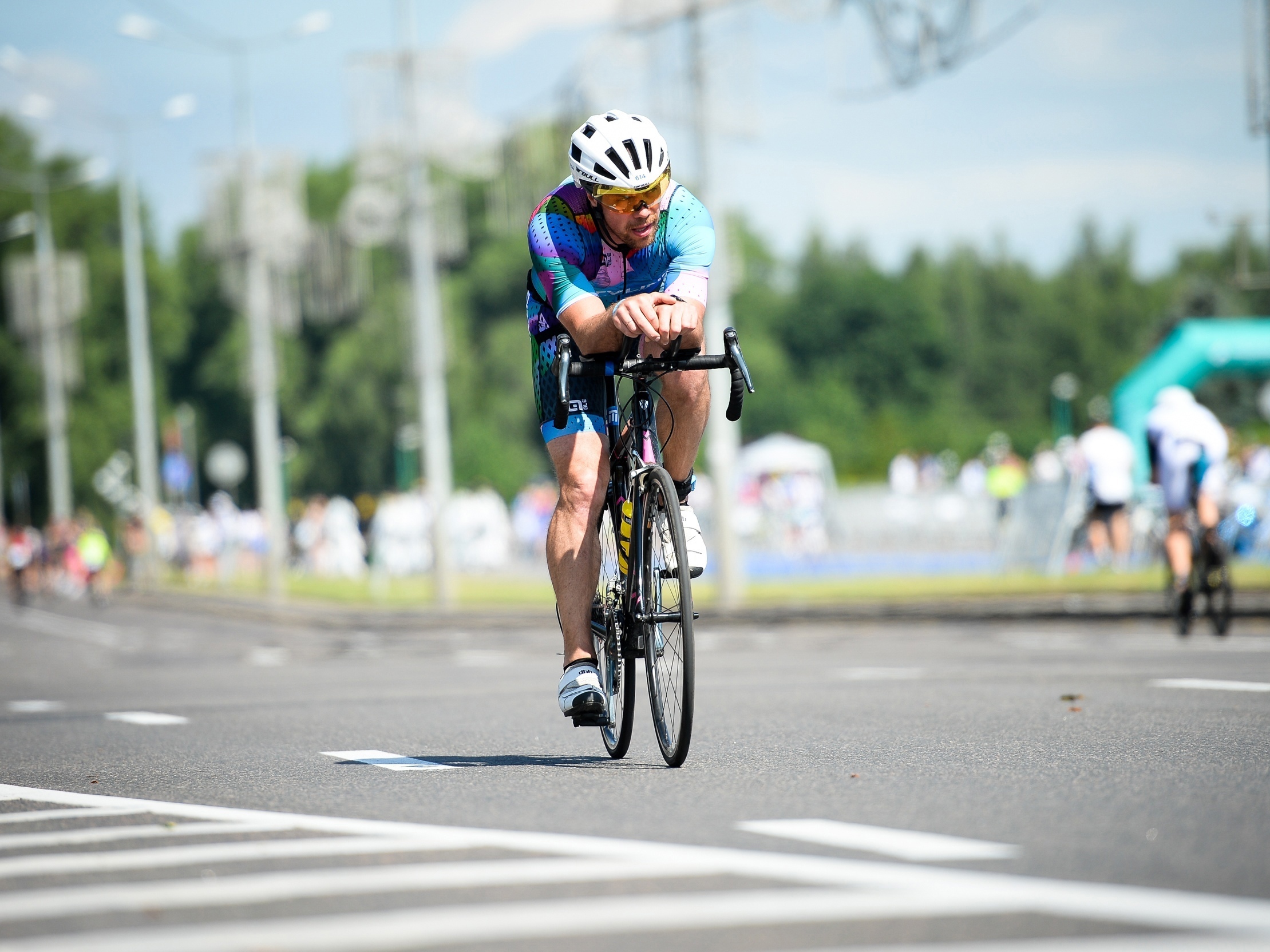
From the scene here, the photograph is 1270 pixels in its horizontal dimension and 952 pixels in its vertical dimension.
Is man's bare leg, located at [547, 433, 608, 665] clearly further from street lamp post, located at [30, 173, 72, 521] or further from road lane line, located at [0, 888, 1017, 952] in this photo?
street lamp post, located at [30, 173, 72, 521]

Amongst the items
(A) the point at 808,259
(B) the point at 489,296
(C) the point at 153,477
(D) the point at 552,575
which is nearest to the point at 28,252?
(B) the point at 489,296

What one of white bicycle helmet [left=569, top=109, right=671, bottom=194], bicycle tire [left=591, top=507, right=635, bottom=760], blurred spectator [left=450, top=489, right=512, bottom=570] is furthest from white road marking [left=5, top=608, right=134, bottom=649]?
white bicycle helmet [left=569, top=109, right=671, bottom=194]

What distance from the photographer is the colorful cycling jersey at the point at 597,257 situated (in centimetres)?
678

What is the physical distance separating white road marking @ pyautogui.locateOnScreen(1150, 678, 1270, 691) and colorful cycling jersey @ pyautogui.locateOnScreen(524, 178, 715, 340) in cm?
366

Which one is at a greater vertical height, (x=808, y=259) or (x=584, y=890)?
(x=808, y=259)

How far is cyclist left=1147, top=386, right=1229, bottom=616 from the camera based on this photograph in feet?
47.6

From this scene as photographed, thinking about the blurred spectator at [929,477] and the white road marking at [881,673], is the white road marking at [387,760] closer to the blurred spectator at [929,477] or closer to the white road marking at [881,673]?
the white road marking at [881,673]

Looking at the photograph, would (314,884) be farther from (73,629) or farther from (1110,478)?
(73,629)

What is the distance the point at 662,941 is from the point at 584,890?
0.56m

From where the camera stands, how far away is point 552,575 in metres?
6.91

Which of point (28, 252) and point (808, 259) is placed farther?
point (808, 259)

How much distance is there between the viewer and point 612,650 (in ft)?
22.2

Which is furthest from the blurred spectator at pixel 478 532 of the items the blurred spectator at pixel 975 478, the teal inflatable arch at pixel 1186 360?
the teal inflatable arch at pixel 1186 360

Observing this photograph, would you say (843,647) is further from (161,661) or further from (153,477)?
(153,477)
